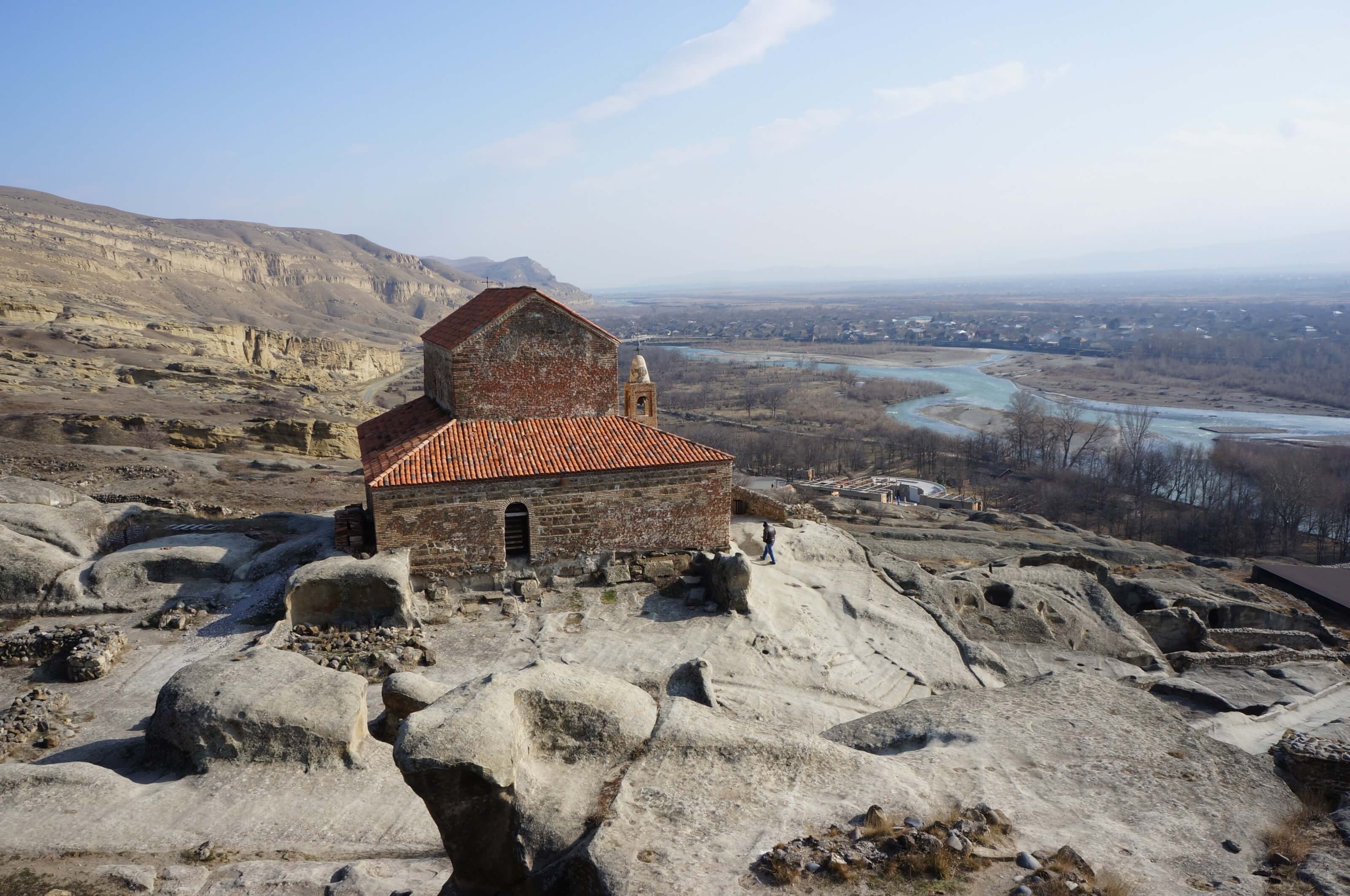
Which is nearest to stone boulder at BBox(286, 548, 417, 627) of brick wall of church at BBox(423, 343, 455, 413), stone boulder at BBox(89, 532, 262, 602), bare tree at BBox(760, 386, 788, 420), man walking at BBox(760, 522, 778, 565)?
stone boulder at BBox(89, 532, 262, 602)

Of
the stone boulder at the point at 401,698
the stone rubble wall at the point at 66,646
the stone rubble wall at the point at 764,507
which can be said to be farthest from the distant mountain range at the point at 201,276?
the stone boulder at the point at 401,698

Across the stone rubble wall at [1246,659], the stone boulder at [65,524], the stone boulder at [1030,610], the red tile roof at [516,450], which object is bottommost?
the stone rubble wall at [1246,659]

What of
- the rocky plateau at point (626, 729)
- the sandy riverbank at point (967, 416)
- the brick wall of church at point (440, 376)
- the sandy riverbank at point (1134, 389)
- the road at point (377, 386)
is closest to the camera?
the rocky plateau at point (626, 729)

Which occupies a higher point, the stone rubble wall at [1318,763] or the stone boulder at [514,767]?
the stone boulder at [514,767]

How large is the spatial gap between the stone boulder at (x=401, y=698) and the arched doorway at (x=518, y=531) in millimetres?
6024

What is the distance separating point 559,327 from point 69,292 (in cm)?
6079

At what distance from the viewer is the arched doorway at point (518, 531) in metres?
17.7

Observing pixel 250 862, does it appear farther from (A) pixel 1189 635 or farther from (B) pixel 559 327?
(A) pixel 1189 635

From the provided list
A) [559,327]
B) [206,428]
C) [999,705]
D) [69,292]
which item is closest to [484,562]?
[559,327]

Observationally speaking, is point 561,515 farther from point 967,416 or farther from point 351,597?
point 967,416

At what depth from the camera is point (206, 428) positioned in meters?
37.4

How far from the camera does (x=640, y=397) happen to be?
22.0 meters

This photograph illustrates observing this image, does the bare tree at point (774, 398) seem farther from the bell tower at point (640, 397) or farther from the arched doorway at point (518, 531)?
the arched doorway at point (518, 531)

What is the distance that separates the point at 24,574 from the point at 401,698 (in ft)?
33.5
